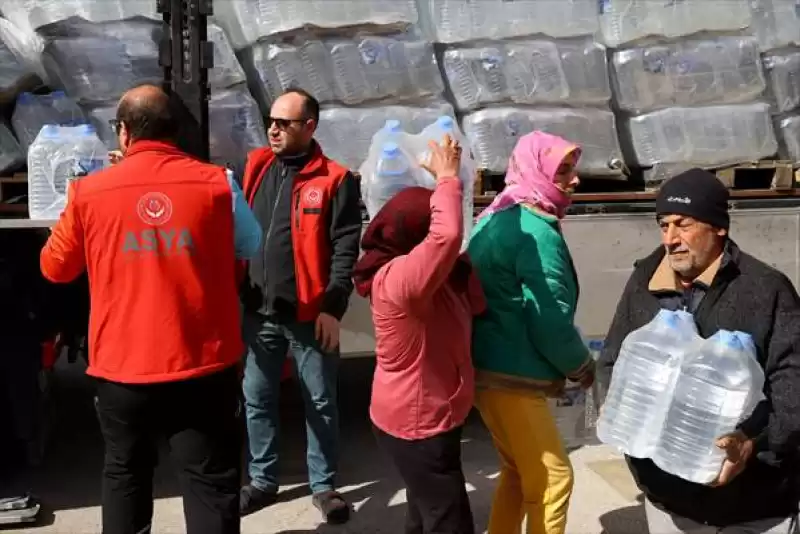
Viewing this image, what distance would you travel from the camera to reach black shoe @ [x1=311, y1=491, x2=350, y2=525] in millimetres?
4113

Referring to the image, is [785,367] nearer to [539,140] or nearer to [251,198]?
[539,140]

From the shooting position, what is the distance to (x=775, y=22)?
5.48 metres

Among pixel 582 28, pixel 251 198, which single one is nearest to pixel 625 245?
pixel 582 28

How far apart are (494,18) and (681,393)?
3020 mm

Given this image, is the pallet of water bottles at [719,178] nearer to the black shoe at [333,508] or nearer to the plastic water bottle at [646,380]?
the black shoe at [333,508]

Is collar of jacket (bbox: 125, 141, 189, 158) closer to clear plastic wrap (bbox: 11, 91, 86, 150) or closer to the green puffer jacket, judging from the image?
the green puffer jacket

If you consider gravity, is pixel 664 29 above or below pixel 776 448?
above

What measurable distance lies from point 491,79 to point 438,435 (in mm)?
2675

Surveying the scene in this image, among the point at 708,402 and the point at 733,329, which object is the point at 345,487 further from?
the point at 733,329

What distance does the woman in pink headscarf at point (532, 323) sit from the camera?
3.05 metres

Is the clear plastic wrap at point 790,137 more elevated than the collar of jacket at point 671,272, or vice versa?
the collar of jacket at point 671,272

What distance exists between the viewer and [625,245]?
4910mm

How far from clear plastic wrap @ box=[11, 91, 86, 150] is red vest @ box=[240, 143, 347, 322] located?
1.34 metres

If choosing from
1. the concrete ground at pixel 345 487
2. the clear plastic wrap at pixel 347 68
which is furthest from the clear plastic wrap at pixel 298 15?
the concrete ground at pixel 345 487
